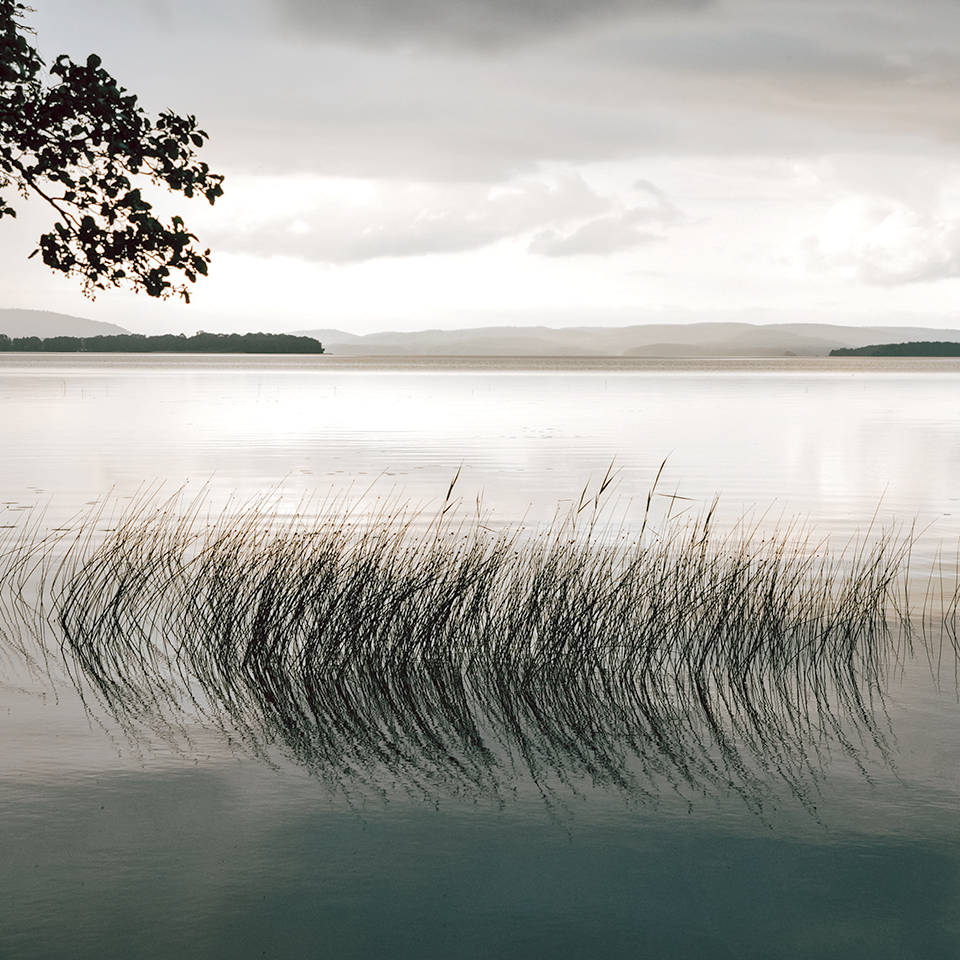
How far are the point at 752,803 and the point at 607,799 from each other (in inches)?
39.4

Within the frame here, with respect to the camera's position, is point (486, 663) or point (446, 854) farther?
point (486, 663)

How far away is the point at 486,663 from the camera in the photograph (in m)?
11.6

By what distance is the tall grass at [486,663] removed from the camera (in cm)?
904

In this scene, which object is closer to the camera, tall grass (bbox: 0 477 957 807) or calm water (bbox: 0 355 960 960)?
calm water (bbox: 0 355 960 960)

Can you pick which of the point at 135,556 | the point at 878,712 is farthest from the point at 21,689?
the point at 878,712

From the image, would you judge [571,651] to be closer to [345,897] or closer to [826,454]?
[345,897]

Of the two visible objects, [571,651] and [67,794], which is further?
[571,651]

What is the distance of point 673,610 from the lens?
13.1 metres

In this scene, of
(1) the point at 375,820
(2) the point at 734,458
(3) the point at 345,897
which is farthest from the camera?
(2) the point at 734,458

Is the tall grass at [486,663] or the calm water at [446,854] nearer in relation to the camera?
the calm water at [446,854]

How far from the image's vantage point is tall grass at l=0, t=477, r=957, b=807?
9.04 metres

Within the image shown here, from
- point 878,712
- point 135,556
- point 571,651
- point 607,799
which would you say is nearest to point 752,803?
point 607,799

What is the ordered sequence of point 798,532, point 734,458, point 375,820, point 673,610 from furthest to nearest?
1. point 734,458
2. point 798,532
3. point 673,610
4. point 375,820

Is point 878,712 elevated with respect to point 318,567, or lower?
lower
